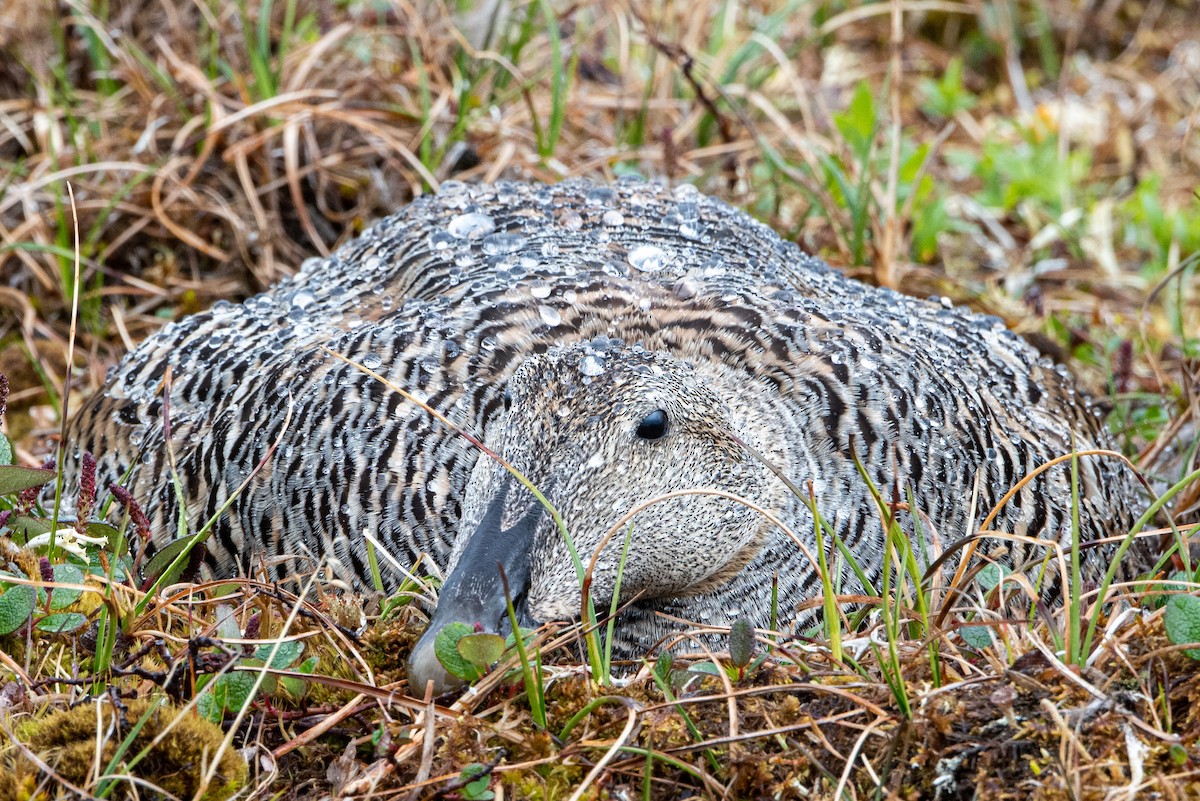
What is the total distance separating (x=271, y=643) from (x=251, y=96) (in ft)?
12.0

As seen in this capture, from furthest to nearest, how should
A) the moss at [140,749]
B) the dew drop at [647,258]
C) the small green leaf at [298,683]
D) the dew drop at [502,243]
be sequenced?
the dew drop at [502,243], the dew drop at [647,258], the small green leaf at [298,683], the moss at [140,749]

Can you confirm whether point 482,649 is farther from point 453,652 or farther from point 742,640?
point 742,640

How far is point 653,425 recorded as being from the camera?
2963mm

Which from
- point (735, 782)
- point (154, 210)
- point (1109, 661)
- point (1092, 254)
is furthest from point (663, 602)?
point (1092, 254)

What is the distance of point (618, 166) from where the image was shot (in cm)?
573

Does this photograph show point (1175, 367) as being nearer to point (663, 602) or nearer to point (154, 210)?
point (663, 602)

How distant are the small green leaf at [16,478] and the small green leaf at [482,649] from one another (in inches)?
42.6

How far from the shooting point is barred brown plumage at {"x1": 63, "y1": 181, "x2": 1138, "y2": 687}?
297 cm

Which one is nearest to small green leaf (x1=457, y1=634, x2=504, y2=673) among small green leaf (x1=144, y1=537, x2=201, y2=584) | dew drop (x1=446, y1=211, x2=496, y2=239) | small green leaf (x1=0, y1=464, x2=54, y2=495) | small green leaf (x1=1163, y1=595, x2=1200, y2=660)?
small green leaf (x1=144, y1=537, x2=201, y2=584)

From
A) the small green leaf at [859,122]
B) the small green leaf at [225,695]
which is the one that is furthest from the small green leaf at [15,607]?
the small green leaf at [859,122]

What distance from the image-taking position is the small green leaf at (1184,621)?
256 centimetres

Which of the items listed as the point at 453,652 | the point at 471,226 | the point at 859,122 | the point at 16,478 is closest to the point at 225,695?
the point at 453,652

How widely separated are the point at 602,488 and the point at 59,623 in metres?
1.15

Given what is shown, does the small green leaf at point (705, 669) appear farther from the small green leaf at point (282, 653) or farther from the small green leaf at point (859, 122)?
the small green leaf at point (859, 122)
